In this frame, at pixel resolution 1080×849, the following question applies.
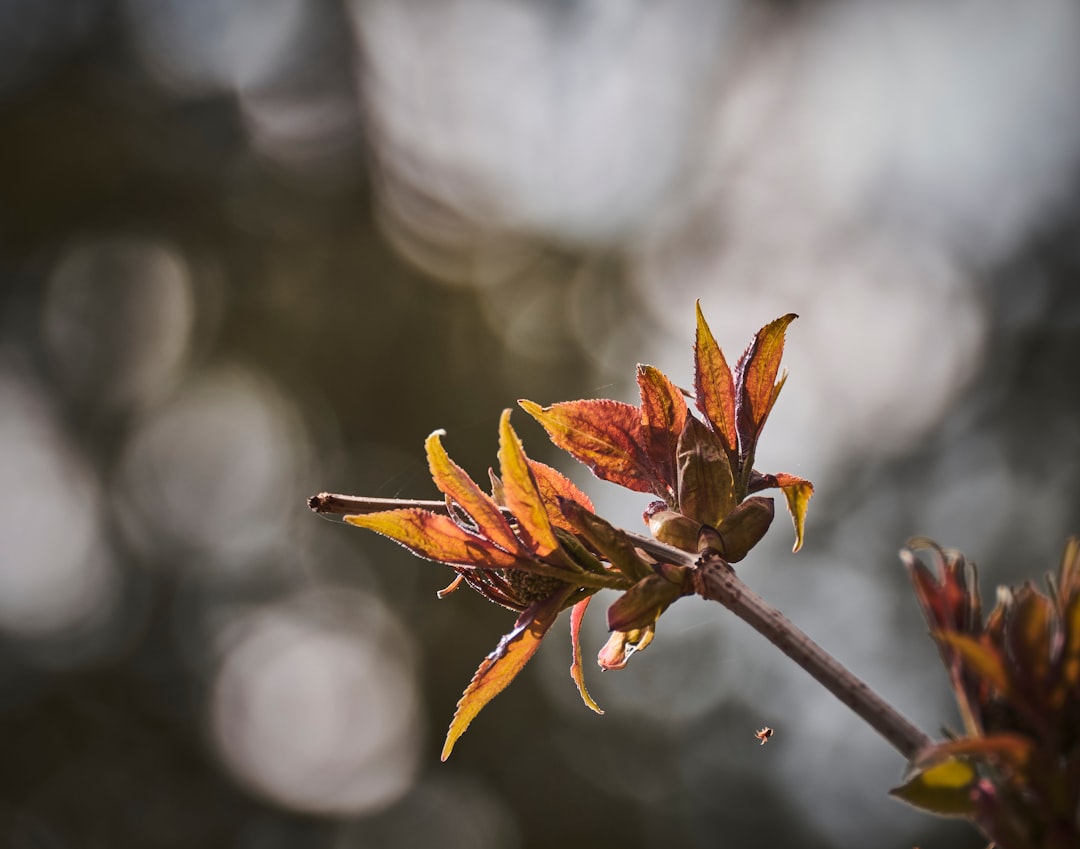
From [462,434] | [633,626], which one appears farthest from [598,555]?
[462,434]

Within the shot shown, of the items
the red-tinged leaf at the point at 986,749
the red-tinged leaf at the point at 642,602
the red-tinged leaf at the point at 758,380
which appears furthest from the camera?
the red-tinged leaf at the point at 758,380

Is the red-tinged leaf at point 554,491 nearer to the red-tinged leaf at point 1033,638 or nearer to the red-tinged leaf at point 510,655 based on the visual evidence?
the red-tinged leaf at point 510,655

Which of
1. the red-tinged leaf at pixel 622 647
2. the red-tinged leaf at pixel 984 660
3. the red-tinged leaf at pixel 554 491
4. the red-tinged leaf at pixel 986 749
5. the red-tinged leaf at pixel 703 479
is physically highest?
the red-tinged leaf at pixel 984 660

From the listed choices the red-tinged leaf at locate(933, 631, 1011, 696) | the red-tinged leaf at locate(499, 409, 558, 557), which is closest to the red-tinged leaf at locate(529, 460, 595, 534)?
the red-tinged leaf at locate(499, 409, 558, 557)

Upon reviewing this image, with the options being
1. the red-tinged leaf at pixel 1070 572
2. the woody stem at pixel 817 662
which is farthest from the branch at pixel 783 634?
the red-tinged leaf at pixel 1070 572

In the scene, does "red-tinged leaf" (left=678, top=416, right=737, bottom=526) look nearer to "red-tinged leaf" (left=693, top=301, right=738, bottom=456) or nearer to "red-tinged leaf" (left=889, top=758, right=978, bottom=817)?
"red-tinged leaf" (left=693, top=301, right=738, bottom=456)

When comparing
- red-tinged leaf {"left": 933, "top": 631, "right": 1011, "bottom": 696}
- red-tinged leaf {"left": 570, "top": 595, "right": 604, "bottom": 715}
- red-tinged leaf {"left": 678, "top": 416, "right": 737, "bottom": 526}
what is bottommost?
red-tinged leaf {"left": 570, "top": 595, "right": 604, "bottom": 715}
